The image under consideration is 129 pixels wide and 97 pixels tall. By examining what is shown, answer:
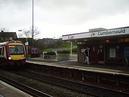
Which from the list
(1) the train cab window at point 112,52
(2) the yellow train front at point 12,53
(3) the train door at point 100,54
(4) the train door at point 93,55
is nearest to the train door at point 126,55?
(1) the train cab window at point 112,52

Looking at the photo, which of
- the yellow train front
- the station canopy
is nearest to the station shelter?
the station canopy

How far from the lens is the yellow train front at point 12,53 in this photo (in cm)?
2709

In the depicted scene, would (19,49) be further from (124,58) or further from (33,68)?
(124,58)

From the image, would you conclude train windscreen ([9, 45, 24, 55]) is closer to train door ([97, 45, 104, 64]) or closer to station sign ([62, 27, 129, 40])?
station sign ([62, 27, 129, 40])

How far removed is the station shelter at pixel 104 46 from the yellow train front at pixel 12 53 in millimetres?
6975

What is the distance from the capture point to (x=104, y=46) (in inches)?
1170

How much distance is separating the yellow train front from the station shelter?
697 centimetres

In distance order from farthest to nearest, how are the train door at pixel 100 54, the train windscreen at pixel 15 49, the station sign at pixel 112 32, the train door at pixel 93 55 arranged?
1. the train door at pixel 93 55
2. the train door at pixel 100 54
3. the train windscreen at pixel 15 49
4. the station sign at pixel 112 32

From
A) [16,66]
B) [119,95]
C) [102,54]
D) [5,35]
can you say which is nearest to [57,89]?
[119,95]

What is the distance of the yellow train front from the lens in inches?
1067

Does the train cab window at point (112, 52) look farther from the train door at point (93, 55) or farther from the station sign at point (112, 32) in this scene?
the train door at point (93, 55)

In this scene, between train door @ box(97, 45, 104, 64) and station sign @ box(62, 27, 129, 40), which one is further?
train door @ box(97, 45, 104, 64)

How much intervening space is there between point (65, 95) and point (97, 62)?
17288 millimetres

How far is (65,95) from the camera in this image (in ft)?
46.8
